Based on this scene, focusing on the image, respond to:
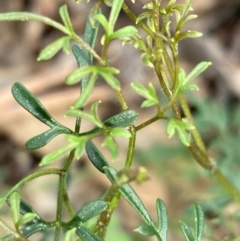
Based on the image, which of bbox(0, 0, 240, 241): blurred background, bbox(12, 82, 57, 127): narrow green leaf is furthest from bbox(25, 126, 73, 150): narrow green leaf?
bbox(0, 0, 240, 241): blurred background

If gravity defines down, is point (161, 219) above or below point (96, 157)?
below

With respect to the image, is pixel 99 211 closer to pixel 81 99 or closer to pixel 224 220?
pixel 81 99

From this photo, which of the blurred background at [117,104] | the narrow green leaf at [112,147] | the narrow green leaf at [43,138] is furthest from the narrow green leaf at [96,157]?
the blurred background at [117,104]

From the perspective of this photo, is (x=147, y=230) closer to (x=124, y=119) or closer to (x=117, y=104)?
(x=124, y=119)

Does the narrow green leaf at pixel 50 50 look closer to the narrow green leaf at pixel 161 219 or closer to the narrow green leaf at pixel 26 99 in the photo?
the narrow green leaf at pixel 26 99

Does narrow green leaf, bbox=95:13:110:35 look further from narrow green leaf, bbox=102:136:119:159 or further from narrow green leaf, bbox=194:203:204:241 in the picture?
narrow green leaf, bbox=194:203:204:241

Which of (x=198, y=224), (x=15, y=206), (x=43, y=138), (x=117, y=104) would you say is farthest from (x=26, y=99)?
(x=117, y=104)

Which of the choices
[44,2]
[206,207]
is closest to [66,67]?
[44,2]
